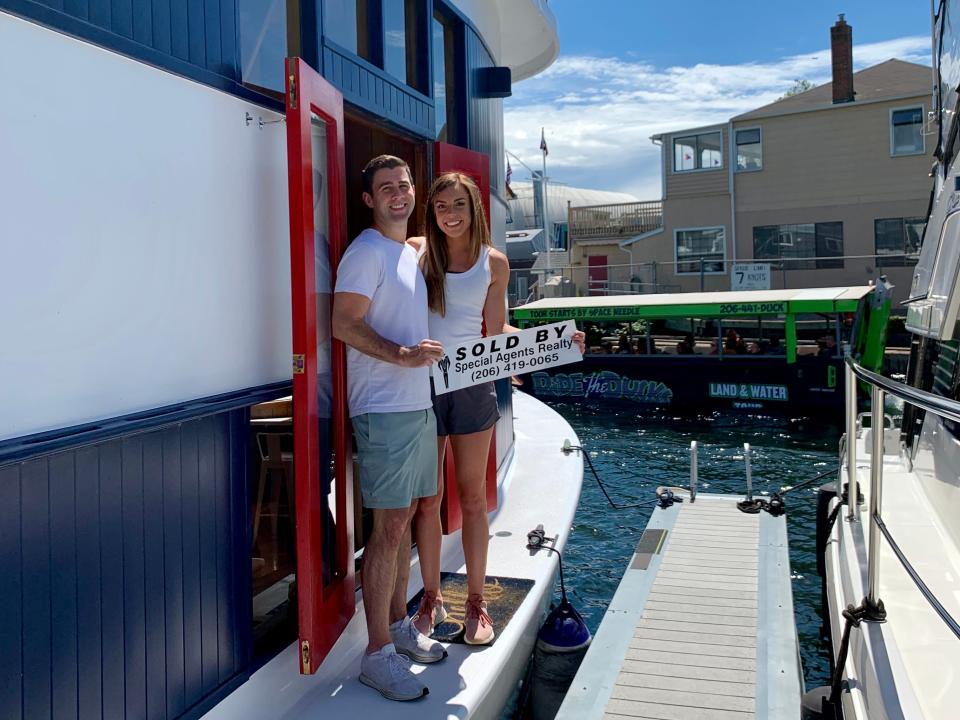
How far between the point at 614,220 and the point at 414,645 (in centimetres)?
2820

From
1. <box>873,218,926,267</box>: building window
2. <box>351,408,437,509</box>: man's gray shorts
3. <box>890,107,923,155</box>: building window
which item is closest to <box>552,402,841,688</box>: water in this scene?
<box>351,408,437,509</box>: man's gray shorts

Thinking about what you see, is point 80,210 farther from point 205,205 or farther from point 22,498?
point 22,498

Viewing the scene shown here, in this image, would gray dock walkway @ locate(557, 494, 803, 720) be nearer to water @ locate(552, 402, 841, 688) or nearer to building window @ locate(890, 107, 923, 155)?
water @ locate(552, 402, 841, 688)

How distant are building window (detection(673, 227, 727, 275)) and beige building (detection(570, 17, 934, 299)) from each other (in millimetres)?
32

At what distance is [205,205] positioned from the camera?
259 centimetres

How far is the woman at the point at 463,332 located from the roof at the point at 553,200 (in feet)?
134

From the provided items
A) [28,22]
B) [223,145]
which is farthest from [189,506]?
[28,22]

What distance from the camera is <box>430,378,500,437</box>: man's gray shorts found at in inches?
132

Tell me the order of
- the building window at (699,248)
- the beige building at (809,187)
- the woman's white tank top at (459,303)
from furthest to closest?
the building window at (699,248)
the beige building at (809,187)
the woman's white tank top at (459,303)

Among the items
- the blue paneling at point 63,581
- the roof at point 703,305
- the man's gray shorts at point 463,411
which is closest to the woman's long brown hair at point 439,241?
the man's gray shorts at point 463,411

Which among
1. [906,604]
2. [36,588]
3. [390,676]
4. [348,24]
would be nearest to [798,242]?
[348,24]

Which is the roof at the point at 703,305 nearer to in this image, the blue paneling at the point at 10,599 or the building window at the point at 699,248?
the building window at the point at 699,248

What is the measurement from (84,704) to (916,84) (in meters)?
26.6

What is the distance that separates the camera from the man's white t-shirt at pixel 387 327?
298 cm
